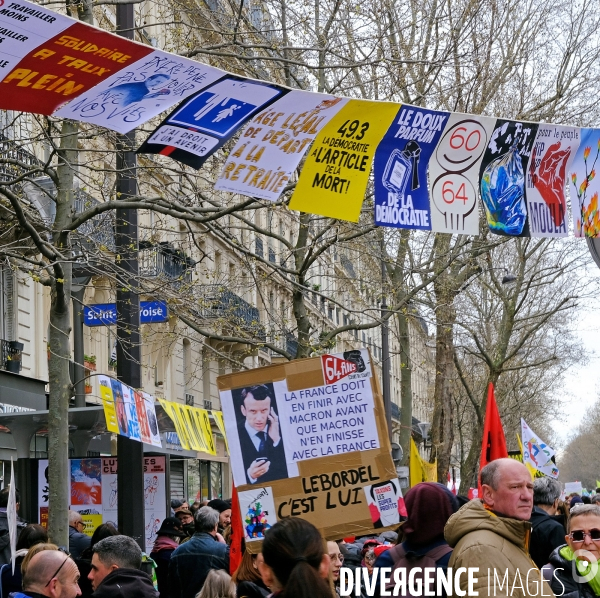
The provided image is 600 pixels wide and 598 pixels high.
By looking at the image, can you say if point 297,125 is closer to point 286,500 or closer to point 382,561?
point 286,500

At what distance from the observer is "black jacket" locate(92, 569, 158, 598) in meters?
5.60

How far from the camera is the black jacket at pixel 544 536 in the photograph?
25.0 feet

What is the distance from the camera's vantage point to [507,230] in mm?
8078

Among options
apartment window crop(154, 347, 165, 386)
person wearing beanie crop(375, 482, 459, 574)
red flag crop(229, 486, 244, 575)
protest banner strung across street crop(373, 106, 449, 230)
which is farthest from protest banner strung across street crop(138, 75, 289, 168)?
apartment window crop(154, 347, 165, 386)

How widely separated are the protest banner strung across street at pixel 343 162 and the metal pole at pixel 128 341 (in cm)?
404

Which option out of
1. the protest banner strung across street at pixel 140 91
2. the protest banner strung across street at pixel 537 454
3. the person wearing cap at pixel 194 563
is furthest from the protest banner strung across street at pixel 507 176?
the protest banner strung across street at pixel 537 454

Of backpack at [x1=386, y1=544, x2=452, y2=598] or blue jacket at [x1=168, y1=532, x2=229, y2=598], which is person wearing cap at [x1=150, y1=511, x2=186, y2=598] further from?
backpack at [x1=386, y1=544, x2=452, y2=598]

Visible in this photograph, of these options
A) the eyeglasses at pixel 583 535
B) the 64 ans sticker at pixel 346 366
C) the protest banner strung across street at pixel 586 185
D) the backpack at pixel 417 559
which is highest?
the protest banner strung across street at pixel 586 185

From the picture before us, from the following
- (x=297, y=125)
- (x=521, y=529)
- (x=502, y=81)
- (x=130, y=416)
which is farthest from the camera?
(x=502, y=81)

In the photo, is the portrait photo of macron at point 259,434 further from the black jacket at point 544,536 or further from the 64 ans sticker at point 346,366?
the black jacket at point 544,536

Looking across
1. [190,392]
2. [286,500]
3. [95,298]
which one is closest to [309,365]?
[286,500]

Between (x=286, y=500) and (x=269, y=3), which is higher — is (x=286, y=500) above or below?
below

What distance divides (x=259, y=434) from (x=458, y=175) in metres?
2.65

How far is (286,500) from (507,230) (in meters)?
3.12
